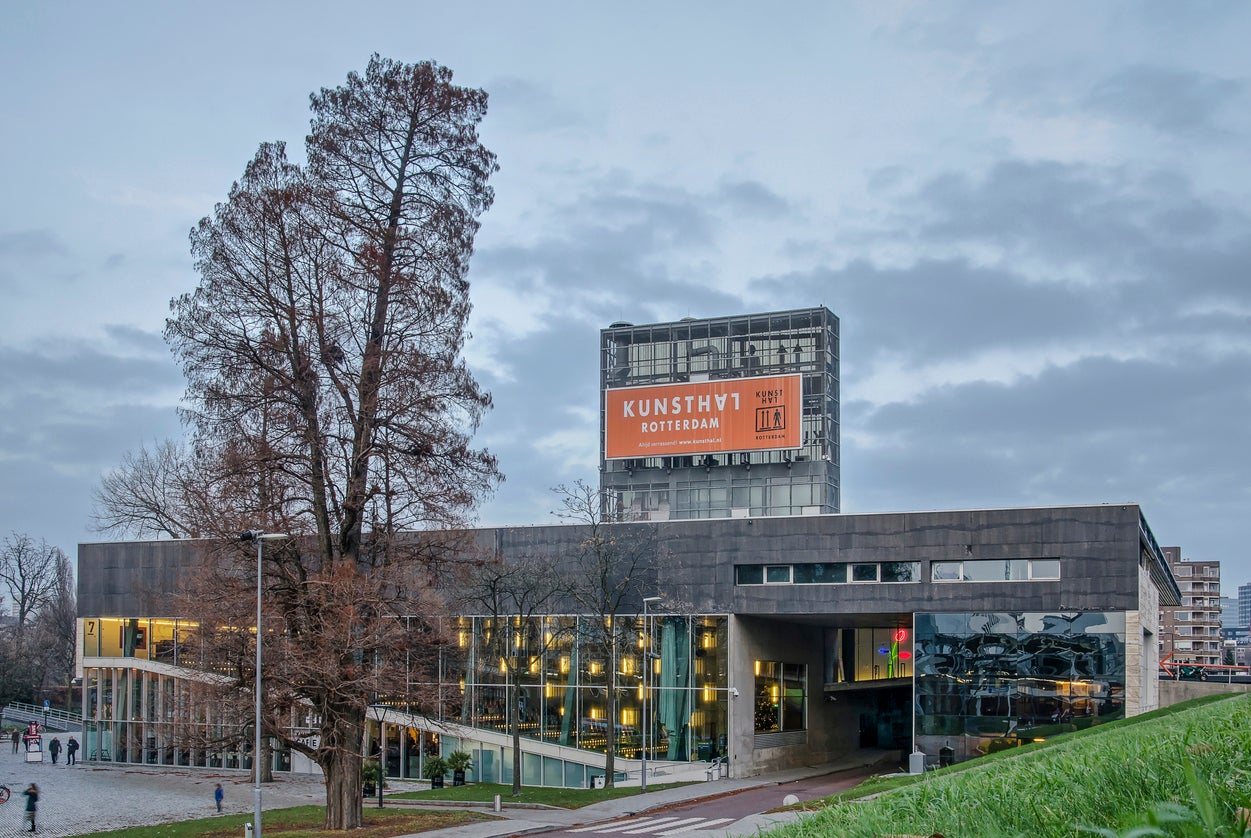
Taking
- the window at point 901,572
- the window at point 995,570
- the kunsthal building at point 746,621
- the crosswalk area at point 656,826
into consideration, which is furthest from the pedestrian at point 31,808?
the window at point 995,570

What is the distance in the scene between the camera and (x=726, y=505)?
68188mm

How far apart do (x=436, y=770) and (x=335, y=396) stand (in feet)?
82.2

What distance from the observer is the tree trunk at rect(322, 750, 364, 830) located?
111ft

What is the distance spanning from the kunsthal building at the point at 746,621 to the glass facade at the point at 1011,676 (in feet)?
0.27

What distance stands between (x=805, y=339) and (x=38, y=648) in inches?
3394

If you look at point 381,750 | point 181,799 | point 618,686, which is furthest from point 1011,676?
point 181,799

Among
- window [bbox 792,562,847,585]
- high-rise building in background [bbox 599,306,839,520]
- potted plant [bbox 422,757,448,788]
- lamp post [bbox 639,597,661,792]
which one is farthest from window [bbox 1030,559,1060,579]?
potted plant [bbox 422,757,448,788]

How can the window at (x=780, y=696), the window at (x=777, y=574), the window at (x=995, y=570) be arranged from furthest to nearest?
the window at (x=780, y=696) → the window at (x=777, y=574) → the window at (x=995, y=570)

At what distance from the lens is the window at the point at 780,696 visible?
57.1m

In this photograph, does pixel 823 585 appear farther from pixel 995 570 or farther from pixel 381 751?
pixel 381 751

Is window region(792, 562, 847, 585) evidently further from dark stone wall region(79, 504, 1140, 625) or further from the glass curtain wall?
the glass curtain wall

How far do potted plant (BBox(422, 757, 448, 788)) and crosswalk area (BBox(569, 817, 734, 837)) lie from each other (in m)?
15.1

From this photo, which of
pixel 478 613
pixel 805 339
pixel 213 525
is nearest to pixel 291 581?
pixel 213 525

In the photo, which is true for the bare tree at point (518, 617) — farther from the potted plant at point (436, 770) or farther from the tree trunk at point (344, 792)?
the tree trunk at point (344, 792)
